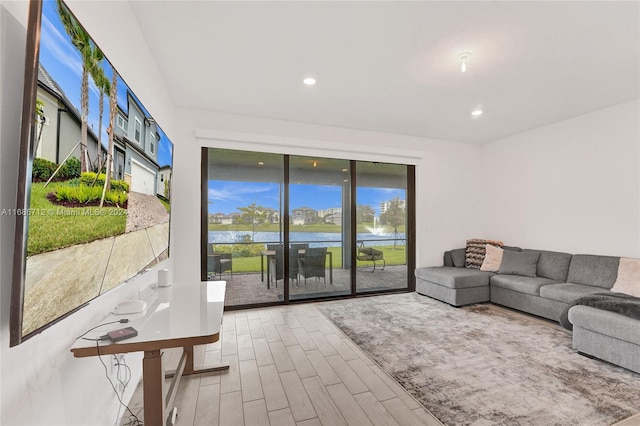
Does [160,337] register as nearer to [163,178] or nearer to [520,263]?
[163,178]

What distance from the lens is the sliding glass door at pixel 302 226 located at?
405 centimetres

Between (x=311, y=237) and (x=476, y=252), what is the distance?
2.84 m

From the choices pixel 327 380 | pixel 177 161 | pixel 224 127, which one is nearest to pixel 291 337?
pixel 327 380

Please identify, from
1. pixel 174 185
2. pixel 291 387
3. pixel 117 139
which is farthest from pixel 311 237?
pixel 117 139

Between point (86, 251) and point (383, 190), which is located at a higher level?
point (383, 190)

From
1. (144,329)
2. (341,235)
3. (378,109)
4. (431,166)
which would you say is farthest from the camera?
(431,166)

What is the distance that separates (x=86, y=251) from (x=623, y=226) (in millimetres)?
5413

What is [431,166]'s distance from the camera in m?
5.20

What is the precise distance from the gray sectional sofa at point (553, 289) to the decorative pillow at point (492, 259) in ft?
0.32

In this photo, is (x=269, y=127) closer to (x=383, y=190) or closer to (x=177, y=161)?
(x=177, y=161)

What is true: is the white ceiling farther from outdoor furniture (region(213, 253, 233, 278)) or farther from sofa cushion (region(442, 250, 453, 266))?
sofa cushion (region(442, 250, 453, 266))

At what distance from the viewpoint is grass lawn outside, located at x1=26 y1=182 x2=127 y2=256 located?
917 mm

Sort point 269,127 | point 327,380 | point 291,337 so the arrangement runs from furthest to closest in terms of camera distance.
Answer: point 269,127 < point 291,337 < point 327,380

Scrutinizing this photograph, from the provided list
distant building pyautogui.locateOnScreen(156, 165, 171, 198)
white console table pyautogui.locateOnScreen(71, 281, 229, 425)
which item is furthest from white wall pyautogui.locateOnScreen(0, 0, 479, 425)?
distant building pyautogui.locateOnScreen(156, 165, 171, 198)
